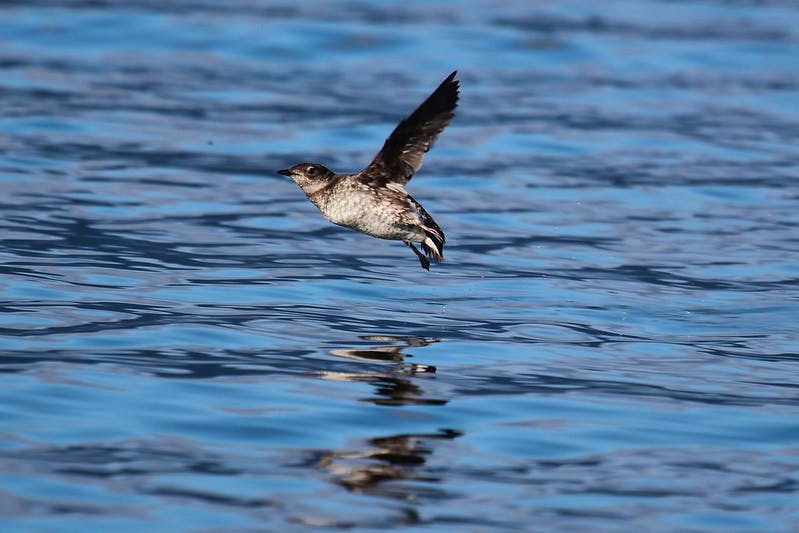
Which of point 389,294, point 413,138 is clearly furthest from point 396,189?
point 389,294

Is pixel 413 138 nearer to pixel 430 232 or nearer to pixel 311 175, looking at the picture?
pixel 430 232

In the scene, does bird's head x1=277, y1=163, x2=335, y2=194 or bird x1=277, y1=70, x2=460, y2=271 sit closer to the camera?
bird x1=277, y1=70, x2=460, y2=271

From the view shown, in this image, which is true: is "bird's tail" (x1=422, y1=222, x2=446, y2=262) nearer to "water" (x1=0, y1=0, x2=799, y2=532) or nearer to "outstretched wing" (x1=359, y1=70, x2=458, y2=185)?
"outstretched wing" (x1=359, y1=70, x2=458, y2=185)

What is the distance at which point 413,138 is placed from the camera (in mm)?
11922

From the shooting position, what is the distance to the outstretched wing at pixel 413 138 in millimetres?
11750

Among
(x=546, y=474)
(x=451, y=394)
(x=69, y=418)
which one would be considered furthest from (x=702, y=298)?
(x=69, y=418)

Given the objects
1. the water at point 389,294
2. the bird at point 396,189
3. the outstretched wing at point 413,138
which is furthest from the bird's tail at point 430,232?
the water at point 389,294

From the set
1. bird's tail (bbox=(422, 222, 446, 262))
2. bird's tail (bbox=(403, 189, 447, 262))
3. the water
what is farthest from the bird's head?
the water

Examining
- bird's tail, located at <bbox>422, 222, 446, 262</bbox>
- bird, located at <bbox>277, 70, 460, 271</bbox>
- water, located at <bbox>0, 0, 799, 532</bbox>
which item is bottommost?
water, located at <bbox>0, 0, 799, 532</bbox>

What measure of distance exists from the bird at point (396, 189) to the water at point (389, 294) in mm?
944

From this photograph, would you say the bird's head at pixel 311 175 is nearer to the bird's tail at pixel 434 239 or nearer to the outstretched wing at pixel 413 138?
the outstretched wing at pixel 413 138

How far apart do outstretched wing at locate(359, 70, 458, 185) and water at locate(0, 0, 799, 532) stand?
135cm

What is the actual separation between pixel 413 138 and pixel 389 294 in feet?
8.27

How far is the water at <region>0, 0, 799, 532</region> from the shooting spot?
863 cm
